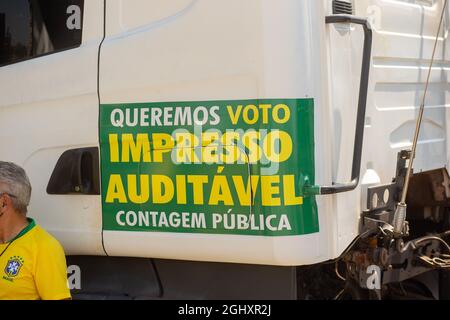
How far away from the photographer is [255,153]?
2.91 meters

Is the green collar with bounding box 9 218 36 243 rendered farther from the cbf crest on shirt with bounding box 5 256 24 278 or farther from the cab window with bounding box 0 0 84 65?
the cab window with bounding box 0 0 84 65

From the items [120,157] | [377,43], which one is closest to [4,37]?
[120,157]

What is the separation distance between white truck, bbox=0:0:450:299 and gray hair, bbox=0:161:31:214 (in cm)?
18

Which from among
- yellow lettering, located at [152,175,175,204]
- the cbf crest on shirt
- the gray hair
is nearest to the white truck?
yellow lettering, located at [152,175,175,204]

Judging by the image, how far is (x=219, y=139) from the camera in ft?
9.78

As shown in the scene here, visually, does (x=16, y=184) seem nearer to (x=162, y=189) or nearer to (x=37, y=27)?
(x=162, y=189)

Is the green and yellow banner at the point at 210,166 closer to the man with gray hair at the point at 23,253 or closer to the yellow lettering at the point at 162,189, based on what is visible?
the yellow lettering at the point at 162,189

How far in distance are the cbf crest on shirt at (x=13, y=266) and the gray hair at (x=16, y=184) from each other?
0.20 meters

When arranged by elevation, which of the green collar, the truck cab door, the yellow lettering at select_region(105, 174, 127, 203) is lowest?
the green collar

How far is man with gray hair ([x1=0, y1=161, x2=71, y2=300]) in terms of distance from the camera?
3.11m

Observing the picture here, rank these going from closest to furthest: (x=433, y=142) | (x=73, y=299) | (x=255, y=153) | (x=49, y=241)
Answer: (x=255, y=153) → (x=49, y=241) → (x=73, y=299) → (x=433, y=142)

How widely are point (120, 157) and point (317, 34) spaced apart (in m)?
0.91

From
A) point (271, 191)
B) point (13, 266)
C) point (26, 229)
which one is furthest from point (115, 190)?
point (271, 191)

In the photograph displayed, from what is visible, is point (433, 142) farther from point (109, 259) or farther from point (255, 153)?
point (109, 259)
